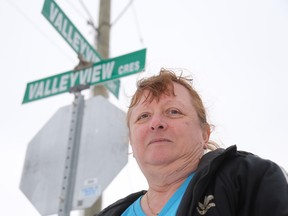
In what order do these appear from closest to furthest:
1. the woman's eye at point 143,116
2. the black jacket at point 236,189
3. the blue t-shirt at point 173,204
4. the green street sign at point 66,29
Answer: the black jacket at point 236,189
the blue t-shirt at point 173,204
the woman's eye at point 143,116
the green street sign at point 66,29

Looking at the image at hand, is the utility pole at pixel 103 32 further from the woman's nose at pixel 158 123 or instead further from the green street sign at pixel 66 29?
the woman's nose at pixel 158 123

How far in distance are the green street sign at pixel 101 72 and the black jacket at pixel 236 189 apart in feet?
7.18

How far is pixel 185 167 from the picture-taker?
6.69ft

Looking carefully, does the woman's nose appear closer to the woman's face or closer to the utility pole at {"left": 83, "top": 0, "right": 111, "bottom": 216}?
the woman's face

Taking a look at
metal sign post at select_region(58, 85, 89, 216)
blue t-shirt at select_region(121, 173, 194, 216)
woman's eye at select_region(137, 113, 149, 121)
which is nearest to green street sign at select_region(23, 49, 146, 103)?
metal sign post at select_region(58, 85, 89, 216)

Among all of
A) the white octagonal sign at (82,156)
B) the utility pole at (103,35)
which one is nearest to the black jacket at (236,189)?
the white octagonal sign at (82,156)

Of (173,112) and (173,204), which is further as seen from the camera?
(173,112)

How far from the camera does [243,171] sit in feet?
5.70

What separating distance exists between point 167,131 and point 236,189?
19.5 inches

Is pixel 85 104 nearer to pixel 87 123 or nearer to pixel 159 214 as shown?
pixel 87 123

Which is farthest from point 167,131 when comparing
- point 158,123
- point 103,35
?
point 103,35

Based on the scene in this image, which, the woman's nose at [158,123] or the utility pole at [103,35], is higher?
the utility pole at [103,35]

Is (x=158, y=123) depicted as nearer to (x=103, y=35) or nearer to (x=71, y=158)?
(x=71, y=158)

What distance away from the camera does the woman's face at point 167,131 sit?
6.71ft
